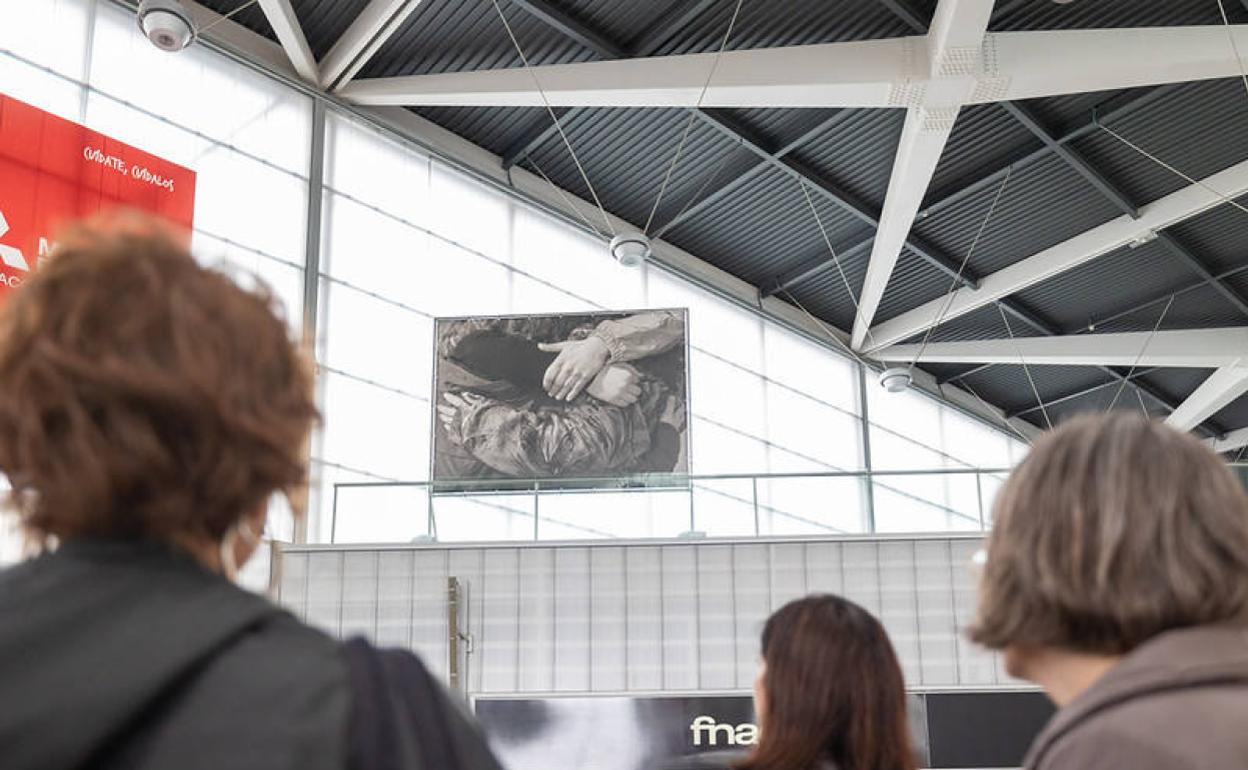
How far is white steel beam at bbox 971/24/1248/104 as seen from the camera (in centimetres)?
1670

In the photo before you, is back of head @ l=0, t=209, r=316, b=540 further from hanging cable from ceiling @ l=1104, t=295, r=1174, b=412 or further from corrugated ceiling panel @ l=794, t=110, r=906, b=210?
hanging cable from ceiling @ l=1104, t=295, r=1174, b=412

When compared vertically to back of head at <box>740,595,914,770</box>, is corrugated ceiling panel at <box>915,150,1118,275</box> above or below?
above

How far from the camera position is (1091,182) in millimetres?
23062

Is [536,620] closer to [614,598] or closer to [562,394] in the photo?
[614,598]

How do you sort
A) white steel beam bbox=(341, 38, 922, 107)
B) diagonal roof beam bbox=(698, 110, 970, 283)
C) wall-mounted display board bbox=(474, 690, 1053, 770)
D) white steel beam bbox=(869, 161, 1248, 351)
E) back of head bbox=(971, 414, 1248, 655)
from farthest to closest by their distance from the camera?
white steel beam bbox=(869, 161, 1248, 351) → diagonal roof beam bbox=(698, 110, 970, 283) → white steel beam bbox=(341, 38, 922, 107) → wall-mounted display board bbox=(474, 690, 1053, 770) → back of head bbox=(971, 414, 1248, 655)

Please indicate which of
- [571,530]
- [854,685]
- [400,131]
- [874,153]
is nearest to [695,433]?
[874,153]

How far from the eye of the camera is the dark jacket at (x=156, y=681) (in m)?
1.12

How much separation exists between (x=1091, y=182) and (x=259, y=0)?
45.0ft

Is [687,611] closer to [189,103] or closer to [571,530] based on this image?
[571,530]

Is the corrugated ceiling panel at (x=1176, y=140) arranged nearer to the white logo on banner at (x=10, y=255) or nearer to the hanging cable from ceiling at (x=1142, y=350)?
the hanging cable from ceiling at (x=1142, y=350)

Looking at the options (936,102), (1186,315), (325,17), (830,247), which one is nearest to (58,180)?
(325,17)

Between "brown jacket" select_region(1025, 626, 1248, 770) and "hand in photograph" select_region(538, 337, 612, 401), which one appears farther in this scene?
"hand in photograph" select_region(538, 337, 612, 401)

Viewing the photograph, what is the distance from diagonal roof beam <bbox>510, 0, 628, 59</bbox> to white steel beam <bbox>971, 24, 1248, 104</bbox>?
18.3ft

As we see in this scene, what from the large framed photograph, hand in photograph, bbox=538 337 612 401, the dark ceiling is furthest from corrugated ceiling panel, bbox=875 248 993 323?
hand in photograph, bbox=538 337 612 401
